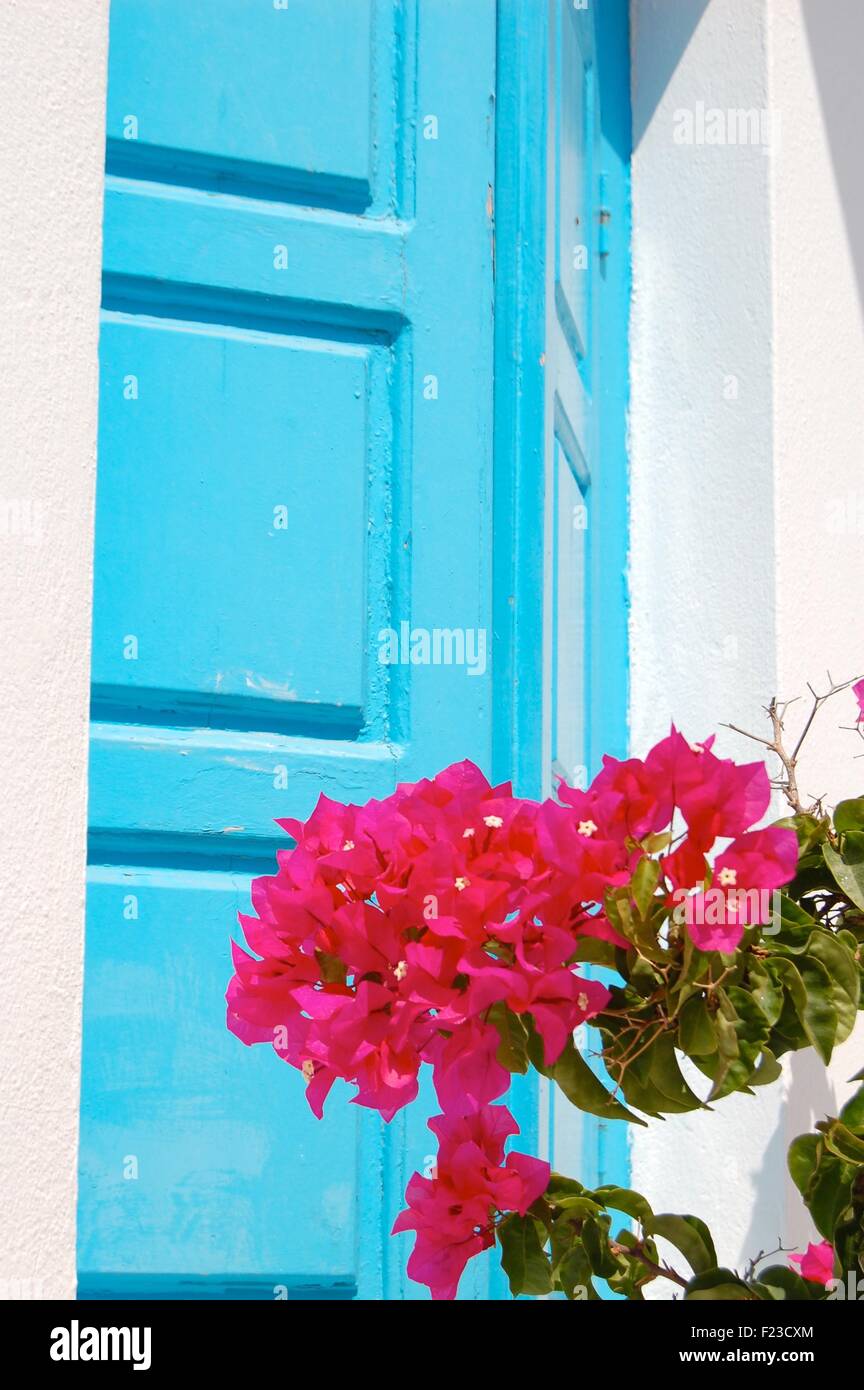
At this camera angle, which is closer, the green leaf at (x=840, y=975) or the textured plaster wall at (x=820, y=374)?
the green leaf at (x=840, y=975)

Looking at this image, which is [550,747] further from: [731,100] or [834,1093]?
[731,100]

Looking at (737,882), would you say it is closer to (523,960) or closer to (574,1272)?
(523,960)

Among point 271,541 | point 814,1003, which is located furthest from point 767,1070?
point 271,541

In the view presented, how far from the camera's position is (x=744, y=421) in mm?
2764

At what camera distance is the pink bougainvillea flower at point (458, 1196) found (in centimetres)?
129

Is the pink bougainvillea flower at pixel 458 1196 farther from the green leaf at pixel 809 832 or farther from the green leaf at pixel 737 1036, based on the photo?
the green leaf at pixel 809 832

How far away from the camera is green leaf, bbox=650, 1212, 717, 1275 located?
58.0 inches

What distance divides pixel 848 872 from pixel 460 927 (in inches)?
16.7

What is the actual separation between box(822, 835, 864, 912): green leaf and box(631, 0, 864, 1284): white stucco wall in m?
1.12

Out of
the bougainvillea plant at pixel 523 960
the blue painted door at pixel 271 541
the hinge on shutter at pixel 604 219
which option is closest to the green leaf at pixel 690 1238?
the bougainvillea plant at pixel 523 960

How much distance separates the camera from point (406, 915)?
1230mm

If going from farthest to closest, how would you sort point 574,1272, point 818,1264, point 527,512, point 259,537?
1. point 527,512
2. point 259,537
3. point 818,1264
4. point 574,1272

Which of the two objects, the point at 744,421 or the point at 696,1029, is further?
the point at 744,421

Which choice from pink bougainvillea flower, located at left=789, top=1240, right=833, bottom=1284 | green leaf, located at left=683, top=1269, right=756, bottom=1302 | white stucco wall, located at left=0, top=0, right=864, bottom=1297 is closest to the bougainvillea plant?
green leaf, located at left=683, top=1269, right=756, bottom=1302
